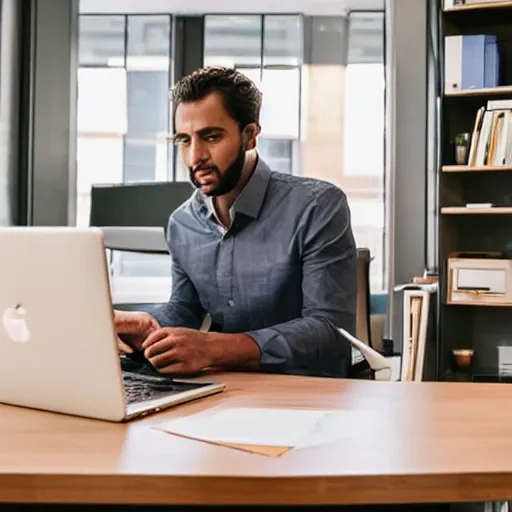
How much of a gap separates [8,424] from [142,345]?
0.45 metres

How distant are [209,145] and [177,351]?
0.78m

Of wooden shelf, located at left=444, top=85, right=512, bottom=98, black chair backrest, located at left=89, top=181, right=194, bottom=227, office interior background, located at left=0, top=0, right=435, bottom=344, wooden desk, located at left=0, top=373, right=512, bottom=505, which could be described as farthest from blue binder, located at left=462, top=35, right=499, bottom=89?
wooden desk, located at left=0, top=373, right=512, bottom=505

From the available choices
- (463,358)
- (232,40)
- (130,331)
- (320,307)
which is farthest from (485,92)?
(130,331)

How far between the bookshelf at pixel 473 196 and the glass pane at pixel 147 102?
7.48 ft

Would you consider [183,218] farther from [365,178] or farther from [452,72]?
[365,178]

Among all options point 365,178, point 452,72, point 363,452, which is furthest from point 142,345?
point 365,178

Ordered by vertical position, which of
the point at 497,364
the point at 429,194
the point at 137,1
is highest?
the point at 137,1

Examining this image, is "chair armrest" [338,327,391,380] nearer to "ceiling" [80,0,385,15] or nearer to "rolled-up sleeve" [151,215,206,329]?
"rolled-up sleeve" [151,215,206,329]

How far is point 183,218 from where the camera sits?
2.15 m

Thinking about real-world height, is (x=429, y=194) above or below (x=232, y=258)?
above

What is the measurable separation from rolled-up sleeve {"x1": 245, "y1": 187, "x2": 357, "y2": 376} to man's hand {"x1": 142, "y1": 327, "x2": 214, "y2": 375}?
0.15 meters

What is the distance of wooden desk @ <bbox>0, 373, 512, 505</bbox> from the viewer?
32.4 inches

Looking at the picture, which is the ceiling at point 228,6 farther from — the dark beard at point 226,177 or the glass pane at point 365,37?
the dark beard at point 226,177

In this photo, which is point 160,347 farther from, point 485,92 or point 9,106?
point 485,92
